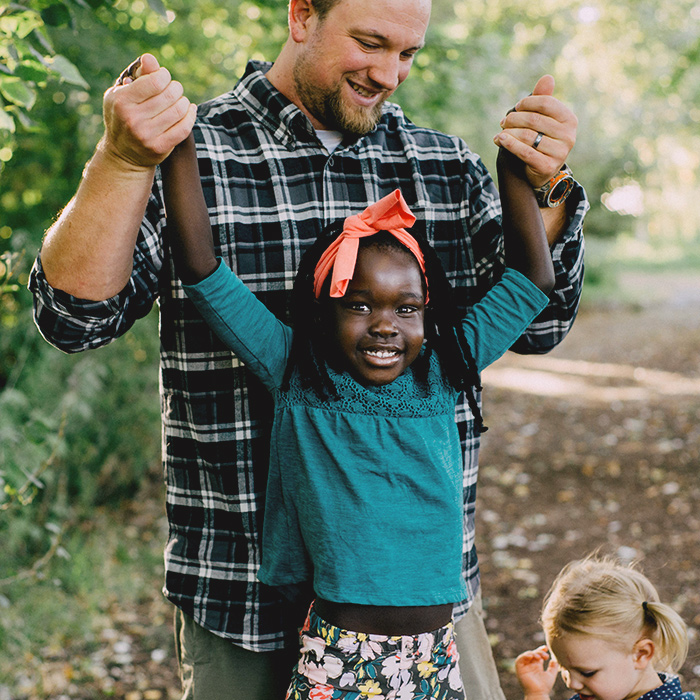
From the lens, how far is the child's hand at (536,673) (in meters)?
2.36

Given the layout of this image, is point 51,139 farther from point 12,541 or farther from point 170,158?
point 170,158

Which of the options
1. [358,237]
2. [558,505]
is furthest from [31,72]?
[558,505]

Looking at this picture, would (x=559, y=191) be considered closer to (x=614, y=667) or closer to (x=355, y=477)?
(x=355, y=477)

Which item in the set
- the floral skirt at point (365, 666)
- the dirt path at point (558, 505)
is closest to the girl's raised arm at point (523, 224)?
the floral skirt at point (365, 666)

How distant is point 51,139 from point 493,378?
7465mm

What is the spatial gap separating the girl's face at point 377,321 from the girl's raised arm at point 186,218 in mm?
291

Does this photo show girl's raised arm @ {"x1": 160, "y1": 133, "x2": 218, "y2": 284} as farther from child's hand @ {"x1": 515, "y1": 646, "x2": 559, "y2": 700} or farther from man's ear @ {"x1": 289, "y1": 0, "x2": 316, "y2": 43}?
child's hand @ {"x1": 515, "y1": 646, "x2": 559, "y2": 700}

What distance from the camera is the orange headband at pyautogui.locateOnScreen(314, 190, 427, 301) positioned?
1.60 meters

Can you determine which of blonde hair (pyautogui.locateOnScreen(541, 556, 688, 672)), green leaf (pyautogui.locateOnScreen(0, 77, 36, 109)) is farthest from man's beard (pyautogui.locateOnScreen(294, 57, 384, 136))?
blonde hair (pyautogui.locateOnScreen(541, 556, 688, 672))

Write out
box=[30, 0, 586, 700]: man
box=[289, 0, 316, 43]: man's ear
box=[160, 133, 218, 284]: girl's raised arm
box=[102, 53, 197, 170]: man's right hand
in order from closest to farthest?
box=[102, 53, 197, 170]: man's right hand → box=[160, 133, 218, 284]: girl's raised arm → box=[30, 0, 586, 700]: man → box=[289, 0, 316, 43]: man's ear

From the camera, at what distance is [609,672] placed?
2.25 m

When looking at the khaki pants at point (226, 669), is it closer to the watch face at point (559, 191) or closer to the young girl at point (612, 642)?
the young girl at point (612, 642)

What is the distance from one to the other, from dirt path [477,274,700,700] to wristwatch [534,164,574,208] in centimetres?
300

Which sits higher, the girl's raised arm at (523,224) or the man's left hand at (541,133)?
the man's left hand at (541,133)
